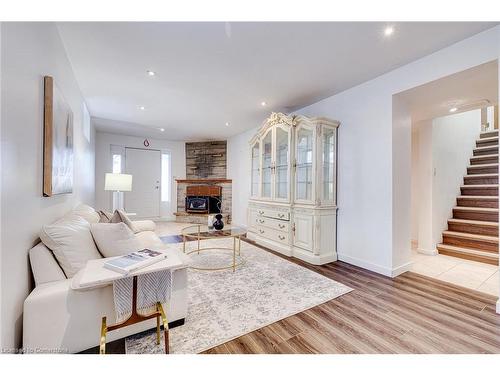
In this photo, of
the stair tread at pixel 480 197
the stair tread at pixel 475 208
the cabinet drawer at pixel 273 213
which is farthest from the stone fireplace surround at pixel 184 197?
the stair tread at pixel 480 197

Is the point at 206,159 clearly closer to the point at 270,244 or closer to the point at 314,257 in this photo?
the point at 270,244

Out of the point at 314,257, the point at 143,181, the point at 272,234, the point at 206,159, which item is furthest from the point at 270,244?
the point at 143,181

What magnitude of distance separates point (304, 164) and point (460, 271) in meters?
2.36

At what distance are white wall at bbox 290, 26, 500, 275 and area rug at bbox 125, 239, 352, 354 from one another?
0.77 m

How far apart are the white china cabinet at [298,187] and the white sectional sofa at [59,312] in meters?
2.31

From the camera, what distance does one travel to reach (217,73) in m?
2.66

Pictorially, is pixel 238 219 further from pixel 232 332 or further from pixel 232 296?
pixel 232 332

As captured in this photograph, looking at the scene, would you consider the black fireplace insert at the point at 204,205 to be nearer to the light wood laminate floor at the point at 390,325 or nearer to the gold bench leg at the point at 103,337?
the light wood laminate floor at the point at 390,325

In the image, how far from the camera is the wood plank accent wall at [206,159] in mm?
6570

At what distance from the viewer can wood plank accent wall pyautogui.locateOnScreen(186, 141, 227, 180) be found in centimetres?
657

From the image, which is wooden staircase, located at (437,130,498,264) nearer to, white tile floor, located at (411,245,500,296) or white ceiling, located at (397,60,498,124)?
white tile floor, located at (411,245,500,296)

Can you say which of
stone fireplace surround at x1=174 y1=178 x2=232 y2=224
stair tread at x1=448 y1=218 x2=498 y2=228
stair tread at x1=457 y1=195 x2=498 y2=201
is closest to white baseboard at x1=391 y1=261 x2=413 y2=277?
stair tread at x1=448 y1=218 x2=498 y2=228

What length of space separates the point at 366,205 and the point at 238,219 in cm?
363

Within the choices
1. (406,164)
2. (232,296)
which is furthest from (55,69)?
(406,164)
